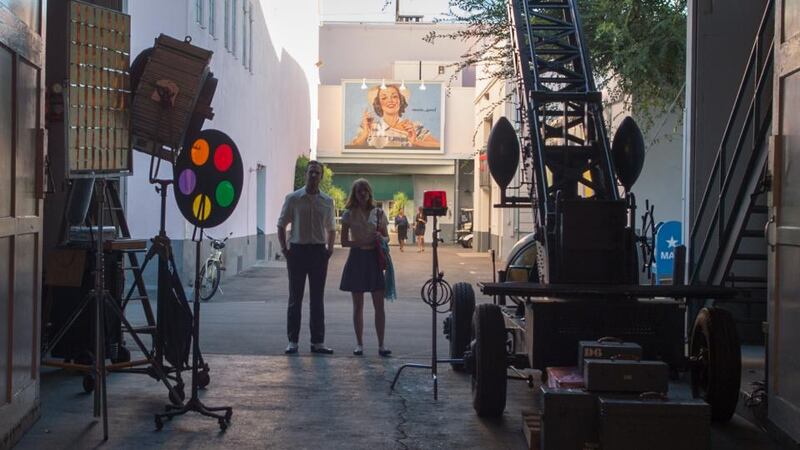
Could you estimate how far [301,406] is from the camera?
7.66 metres

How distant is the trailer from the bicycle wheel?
9.73 metres

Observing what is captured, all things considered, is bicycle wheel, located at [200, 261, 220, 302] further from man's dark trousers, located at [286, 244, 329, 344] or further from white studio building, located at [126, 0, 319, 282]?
man's dark trousers, located at [286, 244, 329, 344]

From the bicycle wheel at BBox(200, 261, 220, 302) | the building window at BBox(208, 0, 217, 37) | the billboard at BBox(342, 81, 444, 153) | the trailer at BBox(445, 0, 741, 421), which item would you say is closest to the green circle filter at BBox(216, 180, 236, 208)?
the trailer at BBox(445, 0, 741, 421)

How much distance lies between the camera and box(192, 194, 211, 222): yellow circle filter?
285 inches

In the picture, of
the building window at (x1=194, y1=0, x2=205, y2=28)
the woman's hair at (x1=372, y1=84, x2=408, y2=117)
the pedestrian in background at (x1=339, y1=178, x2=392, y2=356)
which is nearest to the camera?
the pedestrian in background at (x1=339, y1=178, x2=392, y2=356)

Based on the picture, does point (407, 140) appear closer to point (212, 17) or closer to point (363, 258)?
point (212, 17)

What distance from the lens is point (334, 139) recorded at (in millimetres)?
52594

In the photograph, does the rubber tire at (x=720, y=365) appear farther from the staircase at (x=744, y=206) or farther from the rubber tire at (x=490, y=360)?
the rubber tire at (x=490, y=360)

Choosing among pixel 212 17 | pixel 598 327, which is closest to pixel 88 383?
pixel 598 327

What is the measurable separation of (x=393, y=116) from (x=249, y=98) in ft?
81.7

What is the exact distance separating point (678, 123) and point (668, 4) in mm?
1844

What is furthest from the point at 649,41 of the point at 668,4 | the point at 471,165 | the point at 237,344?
the point at 471,165

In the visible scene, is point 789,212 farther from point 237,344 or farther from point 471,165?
point 471,165

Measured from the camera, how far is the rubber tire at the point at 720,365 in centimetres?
690
